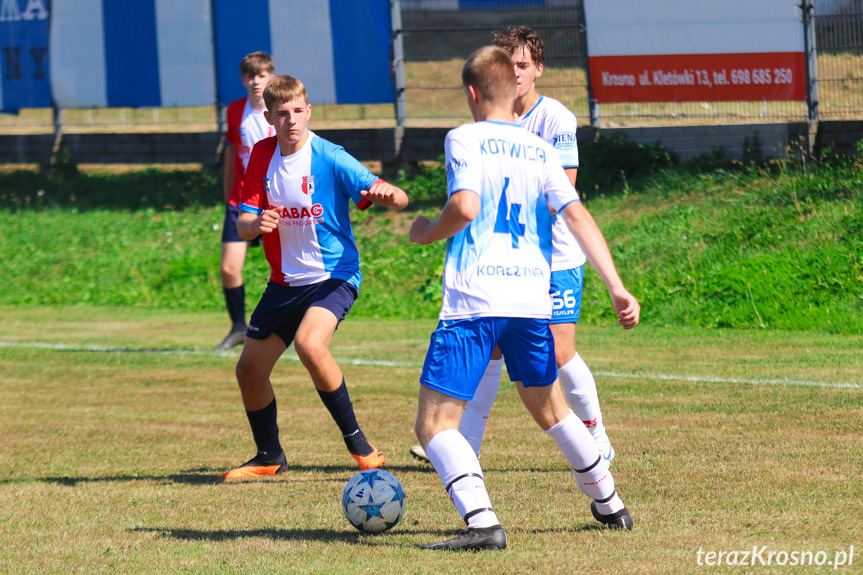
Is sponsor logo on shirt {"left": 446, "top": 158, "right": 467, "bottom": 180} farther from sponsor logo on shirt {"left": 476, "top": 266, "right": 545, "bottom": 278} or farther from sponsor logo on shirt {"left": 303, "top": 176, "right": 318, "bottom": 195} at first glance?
sponsor logo on shirt {"left": 303, "top": 176, "right": 318, "bottom": 195}

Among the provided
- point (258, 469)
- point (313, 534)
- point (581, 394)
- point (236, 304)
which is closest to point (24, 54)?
point (236, 304)

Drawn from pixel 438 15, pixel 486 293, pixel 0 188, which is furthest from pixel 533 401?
pixel 0 188

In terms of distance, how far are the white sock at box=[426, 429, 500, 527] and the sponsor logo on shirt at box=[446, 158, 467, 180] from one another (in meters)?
1.00

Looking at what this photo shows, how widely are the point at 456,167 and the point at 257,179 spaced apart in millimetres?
1959

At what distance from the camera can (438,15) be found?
15.4 m

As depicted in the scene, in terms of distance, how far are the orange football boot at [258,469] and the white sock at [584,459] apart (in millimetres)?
2027

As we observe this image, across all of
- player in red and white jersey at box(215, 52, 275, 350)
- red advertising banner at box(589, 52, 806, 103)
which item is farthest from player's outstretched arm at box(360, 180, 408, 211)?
red advertising banner at box(589, 52, 806, 103)

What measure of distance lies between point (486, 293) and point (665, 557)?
1.18 m

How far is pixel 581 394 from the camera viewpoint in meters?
5.13

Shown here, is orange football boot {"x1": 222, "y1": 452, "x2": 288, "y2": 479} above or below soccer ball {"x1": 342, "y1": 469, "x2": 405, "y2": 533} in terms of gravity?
below

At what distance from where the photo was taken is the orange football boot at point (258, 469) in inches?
210

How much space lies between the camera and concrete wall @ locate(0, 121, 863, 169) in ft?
43.0

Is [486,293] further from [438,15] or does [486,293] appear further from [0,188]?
[0,188]

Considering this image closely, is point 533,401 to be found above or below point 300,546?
above
